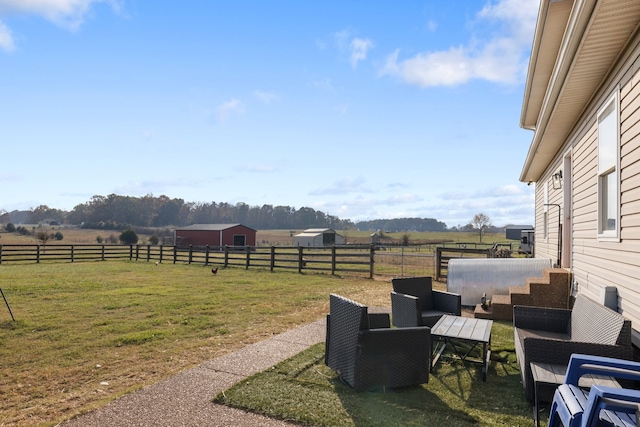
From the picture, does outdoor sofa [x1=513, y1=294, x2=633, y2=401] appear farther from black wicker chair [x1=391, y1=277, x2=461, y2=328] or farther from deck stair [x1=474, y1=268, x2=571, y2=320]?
deck stair [x1=474, y1=268, x2=571, y2=320]

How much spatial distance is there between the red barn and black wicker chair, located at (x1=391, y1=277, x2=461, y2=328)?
29862 mm

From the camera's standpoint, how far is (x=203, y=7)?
8.09 meters

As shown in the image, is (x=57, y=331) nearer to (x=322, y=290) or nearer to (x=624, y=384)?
(x=322, y=290)

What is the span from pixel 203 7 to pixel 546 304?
8.23 meters

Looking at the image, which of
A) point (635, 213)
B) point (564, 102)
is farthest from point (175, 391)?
point (564, 102)

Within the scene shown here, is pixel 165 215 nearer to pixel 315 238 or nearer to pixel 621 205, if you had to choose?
pixel 315 238

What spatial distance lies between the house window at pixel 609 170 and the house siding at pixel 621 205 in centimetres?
11

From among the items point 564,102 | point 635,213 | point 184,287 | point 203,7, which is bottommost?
point 184,287

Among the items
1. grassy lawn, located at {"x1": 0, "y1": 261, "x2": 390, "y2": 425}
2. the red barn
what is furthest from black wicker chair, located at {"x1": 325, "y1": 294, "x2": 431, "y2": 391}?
the red barn

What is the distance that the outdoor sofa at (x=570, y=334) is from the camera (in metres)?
3.00

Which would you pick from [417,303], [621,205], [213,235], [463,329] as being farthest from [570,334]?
[213,235]

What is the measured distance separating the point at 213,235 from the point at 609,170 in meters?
33.0

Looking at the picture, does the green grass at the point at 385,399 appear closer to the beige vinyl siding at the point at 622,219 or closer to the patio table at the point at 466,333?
the patio table at the point at 466,333

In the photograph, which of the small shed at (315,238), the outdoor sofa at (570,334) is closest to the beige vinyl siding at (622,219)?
the outdoor sofa at (570,334)
